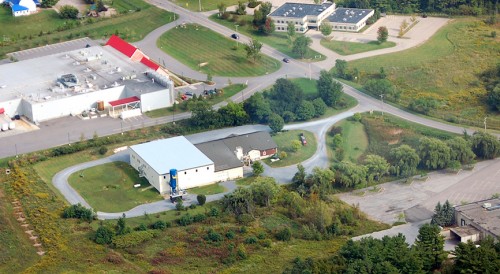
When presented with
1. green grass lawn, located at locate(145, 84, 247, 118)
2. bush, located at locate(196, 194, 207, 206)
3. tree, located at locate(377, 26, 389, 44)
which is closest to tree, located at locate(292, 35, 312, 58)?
tree, located at locate(377, 26, 389, 44)

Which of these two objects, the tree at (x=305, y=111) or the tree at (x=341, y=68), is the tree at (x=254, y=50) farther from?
the tree at (x=305, y=111)

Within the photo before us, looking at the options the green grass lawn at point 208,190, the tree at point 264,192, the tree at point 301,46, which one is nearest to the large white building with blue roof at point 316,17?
the tree at point 301,46

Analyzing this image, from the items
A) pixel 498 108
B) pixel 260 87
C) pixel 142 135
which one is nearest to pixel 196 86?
pixel 260 87

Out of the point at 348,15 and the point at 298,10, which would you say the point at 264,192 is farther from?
the point at 348,15

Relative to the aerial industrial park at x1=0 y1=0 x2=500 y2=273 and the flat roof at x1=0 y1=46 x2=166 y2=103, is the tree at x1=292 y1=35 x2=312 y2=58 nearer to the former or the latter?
the aerial industrial park at x1=0 y1=0 x2=500 y2=273

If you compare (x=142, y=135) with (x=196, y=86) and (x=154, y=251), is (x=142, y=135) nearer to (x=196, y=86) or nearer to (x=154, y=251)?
(x=196, y=86)
